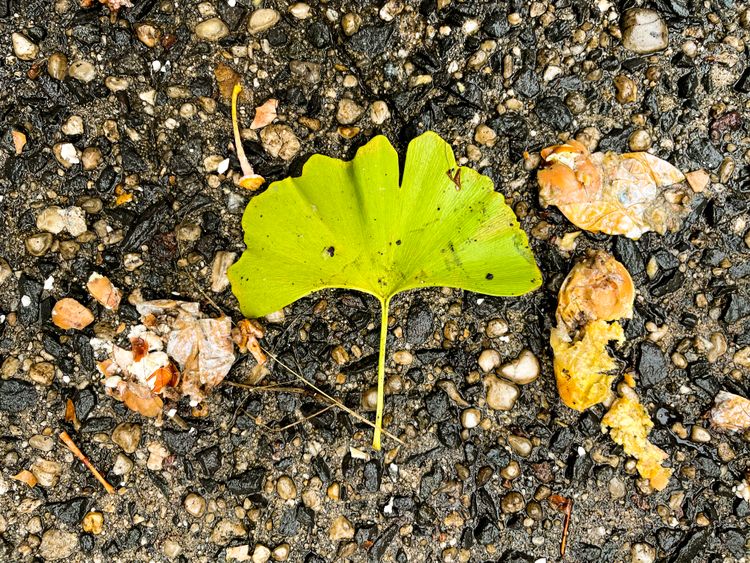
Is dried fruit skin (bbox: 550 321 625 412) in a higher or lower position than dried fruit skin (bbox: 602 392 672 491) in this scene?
higher

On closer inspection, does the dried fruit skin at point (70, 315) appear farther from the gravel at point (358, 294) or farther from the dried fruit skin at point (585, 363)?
the dried fruit skin at point (585, 363)

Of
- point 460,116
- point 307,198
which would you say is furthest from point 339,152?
point 460,116

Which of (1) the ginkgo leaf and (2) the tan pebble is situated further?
(2) the tan pebble

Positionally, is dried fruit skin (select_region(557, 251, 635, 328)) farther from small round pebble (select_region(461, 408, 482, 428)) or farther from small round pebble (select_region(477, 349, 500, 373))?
small round pebble (select_region(461, 408, 482, 428))

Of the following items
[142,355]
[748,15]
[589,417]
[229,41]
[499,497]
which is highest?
[229,41]

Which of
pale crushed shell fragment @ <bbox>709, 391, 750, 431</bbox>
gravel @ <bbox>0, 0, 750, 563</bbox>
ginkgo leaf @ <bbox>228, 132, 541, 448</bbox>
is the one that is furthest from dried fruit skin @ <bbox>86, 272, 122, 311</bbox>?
pale crushed shell fragment @ <bbox>709, 391, 750, 431</bbox>

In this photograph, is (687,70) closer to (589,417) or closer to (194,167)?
(589,417)
